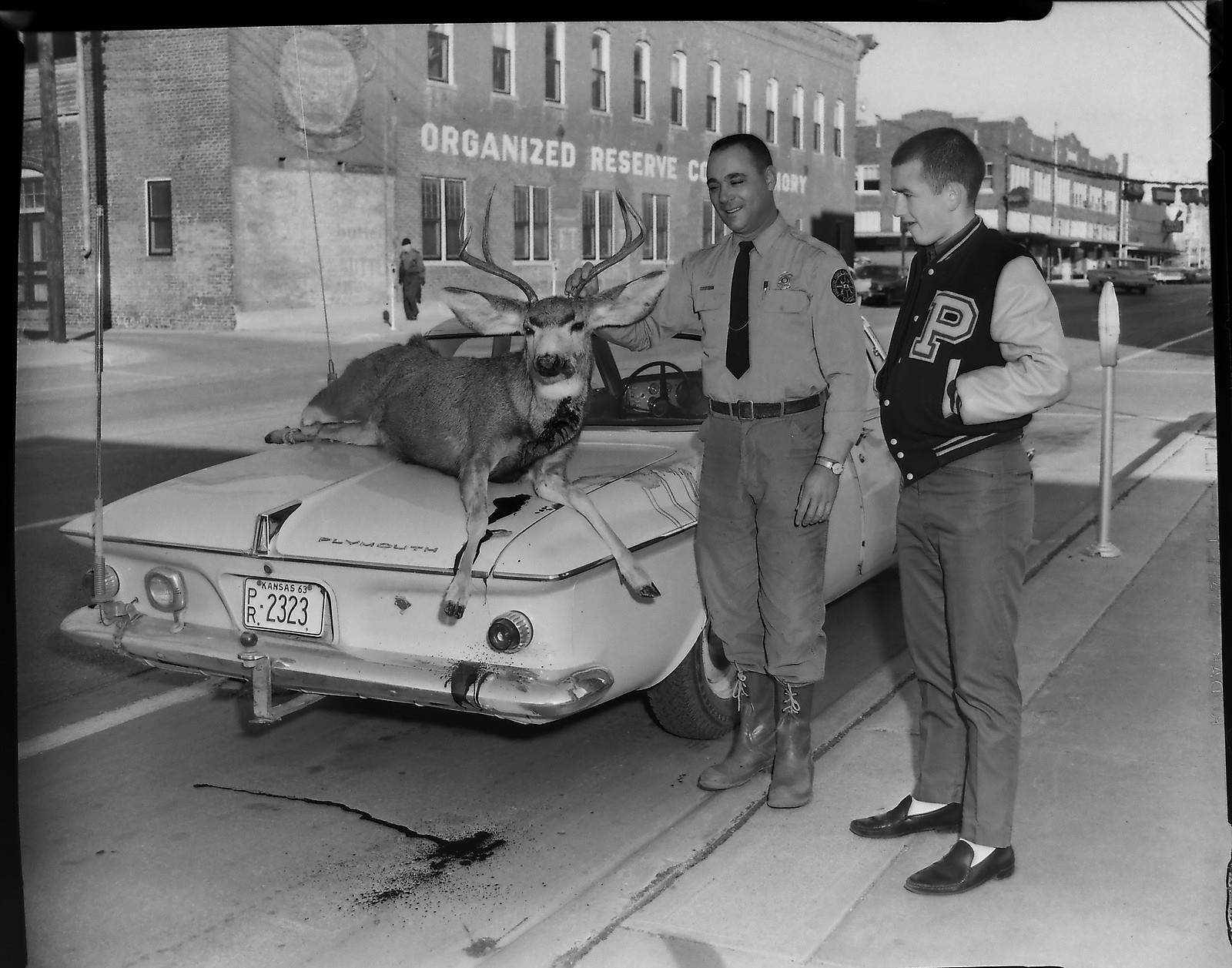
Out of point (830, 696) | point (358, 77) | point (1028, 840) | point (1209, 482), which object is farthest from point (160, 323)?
point (1028, 840)

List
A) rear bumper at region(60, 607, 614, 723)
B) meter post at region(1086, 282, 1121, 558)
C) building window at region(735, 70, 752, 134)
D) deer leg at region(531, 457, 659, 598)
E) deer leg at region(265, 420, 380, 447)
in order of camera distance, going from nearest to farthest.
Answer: rear bumper at region(60, 607, 614, 723)
deer leg at region(531, 457, 659, 598)
deer leg at region(265, 420, 380, 447)
meter post at region(1086, 282, 1121, 558)
building window at region(735, 70, 752, 134)

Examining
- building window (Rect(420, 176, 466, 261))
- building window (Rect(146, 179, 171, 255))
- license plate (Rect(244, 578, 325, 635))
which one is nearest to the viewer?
license plate (Rect(244, 578, 325, 635))

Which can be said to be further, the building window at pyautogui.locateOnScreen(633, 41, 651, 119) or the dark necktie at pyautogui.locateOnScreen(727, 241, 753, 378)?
the building window at pyautogui.locateOnScreen(633, 41, 651, 119)

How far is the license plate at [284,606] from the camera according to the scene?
4219mm

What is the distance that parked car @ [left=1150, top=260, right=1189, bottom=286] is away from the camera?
3835cm

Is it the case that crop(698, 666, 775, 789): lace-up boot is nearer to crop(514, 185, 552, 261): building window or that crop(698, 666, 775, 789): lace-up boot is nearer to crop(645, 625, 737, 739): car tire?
crop(645, 625, 737, 739): car tire

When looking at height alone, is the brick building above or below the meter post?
above

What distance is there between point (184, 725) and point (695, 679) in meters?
2.01

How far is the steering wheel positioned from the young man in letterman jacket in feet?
5.44

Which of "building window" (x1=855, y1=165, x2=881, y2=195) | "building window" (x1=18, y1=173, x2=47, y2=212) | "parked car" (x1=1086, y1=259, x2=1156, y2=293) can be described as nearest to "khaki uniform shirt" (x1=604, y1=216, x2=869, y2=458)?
"building window" (x1=18, y1=173, x2=47, y2=212)

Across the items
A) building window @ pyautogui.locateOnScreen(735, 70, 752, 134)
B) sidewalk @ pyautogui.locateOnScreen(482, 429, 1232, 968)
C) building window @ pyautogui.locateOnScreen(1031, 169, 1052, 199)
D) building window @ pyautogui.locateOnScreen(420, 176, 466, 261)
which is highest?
building window @ pyautogui.locateOnScreen(735, 70, 752, 134)

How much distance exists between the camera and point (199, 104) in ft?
79.8

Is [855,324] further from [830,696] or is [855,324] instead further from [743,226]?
[830,696]

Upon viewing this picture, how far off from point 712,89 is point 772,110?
87.7 inches
